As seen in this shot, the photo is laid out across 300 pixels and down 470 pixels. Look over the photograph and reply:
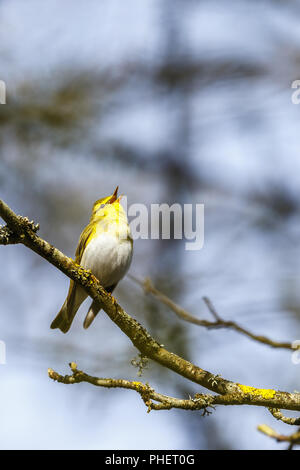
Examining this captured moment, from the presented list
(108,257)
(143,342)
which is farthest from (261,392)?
(108,257)

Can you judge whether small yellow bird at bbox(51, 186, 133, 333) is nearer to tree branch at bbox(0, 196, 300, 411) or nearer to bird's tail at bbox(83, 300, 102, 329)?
bird's tail at bbox(83, 300, 102, 329)

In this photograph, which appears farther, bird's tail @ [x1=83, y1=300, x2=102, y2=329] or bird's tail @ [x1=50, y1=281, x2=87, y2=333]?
bird's tail @ [x1=83, y1=300, x2=102, y2=329]

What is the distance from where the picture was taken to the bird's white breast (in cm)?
537

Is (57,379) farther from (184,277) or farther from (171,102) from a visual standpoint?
(171,102)

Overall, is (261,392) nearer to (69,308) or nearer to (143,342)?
(143,342)

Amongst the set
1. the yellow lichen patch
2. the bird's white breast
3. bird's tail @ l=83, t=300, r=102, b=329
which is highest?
the bird's white breast

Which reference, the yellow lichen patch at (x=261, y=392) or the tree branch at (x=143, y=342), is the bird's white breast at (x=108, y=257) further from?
the yellow lichen patch at (x=261, y=392)

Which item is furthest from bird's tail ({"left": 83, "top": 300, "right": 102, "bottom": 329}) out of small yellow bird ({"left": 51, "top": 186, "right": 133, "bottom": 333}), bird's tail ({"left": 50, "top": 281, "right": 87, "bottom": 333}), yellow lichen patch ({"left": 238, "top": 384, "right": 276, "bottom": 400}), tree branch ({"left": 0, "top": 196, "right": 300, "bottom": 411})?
yellow lichen patch ({"left": 238, "top": 384, "right": 276, "bottom": 400})

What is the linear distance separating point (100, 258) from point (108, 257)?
79 millimetres

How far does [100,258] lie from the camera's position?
5383 millimetres

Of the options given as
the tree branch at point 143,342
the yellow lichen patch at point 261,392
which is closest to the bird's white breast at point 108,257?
the tree branch at point 143,342

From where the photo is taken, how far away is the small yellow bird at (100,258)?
5363 mm

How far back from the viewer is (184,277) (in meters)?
7.12
